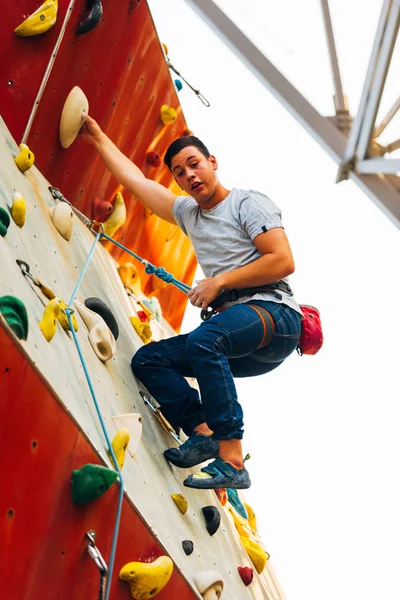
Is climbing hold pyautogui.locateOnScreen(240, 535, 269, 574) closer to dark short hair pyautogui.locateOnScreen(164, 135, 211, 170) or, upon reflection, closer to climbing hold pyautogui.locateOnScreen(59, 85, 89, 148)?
dark short hair pyautogui.locateOnScreen(164, 135, 211, 170)

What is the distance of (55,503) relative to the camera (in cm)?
175

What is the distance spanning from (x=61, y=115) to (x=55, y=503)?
5.56 ft

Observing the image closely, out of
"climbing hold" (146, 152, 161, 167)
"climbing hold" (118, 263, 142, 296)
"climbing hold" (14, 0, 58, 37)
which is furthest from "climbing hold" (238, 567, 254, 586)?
"climbing hold" (14, 0, 58, 37)

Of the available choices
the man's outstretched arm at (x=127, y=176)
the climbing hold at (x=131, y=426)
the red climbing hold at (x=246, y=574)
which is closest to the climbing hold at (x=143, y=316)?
the man's outstretched arm at (x=127, y=176)

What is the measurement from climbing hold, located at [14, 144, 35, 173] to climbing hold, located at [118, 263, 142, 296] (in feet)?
3.55

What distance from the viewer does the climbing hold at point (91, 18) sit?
9.85ft

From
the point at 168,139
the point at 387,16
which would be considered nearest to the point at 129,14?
the point at 168,139

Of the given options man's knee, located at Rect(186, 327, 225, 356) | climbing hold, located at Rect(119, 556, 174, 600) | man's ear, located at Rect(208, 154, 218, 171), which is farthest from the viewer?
man's ear, located at Rect(208, 154, 218, 171)

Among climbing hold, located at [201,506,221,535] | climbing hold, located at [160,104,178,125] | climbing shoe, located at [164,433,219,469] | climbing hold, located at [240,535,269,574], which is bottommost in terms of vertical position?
climbing hold, located at [240,535,269,574]

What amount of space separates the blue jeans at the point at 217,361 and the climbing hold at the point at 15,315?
0.91 m

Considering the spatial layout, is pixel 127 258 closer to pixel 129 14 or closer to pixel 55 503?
pixel 129 14

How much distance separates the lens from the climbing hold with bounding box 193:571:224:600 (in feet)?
7.30

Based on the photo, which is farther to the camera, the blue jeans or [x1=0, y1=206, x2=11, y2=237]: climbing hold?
the blue jeans

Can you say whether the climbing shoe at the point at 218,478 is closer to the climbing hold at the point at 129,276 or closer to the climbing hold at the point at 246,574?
the climbing hold at the point at 246,574
